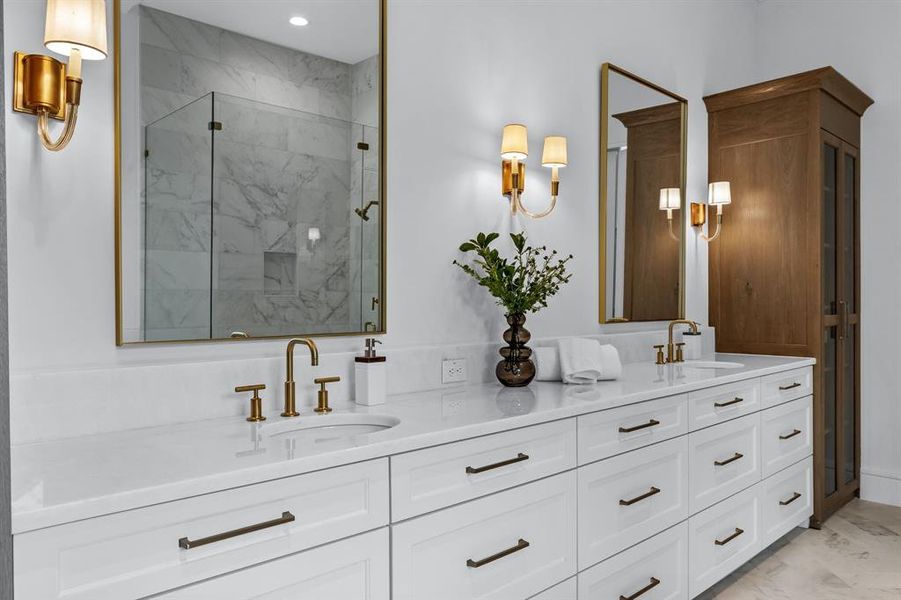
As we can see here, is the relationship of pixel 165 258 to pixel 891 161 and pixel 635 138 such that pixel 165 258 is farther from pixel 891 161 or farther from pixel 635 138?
pixel 891 161

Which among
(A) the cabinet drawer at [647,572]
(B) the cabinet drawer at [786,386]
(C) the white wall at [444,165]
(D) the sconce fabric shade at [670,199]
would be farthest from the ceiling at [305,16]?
(B) the cabinet drawer at [786,386]

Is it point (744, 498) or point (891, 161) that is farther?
point (891, 161)

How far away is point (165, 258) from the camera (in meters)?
1.59

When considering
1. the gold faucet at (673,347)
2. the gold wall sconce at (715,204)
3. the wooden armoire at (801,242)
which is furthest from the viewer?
the gold wall sconce at (715,204)

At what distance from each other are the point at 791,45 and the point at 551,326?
2.70 m

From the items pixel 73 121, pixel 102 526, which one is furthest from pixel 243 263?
pixel 102 526

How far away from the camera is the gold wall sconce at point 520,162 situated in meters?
2.33

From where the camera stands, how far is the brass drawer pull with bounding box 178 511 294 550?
3.46 ft

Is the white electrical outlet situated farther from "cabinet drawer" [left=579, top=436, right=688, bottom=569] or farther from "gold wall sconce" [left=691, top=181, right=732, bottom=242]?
"gold wall sconce" [left=691, top=181, right=732, bottom=242]

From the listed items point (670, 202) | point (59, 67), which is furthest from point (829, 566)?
point (59, 67)

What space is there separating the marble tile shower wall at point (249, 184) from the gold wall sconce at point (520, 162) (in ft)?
1.78

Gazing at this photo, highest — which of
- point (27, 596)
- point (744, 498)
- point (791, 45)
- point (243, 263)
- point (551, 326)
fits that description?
point (791, 45)

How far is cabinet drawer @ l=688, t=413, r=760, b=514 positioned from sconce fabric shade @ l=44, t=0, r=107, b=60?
2052mm

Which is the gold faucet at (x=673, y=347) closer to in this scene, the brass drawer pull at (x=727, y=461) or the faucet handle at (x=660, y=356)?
the faucet handle at (x=660, y=356)
